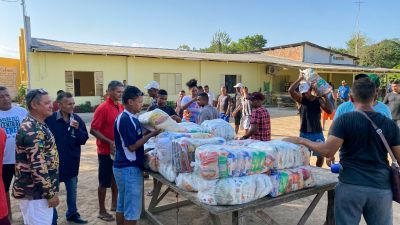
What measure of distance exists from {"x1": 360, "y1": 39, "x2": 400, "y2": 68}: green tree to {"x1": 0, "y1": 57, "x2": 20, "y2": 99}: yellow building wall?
39.0 m

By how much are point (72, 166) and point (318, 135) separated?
3554 mm

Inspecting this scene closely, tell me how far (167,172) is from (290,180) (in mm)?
1151

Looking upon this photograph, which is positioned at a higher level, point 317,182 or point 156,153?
point 156,153

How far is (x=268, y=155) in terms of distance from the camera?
268 cm

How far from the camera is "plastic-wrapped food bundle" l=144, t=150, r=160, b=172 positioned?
332 cm

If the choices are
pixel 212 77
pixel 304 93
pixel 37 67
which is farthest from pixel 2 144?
pixel 212 77

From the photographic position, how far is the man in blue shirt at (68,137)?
3.67 meters

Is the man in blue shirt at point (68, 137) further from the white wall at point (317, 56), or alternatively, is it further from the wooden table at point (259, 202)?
the white wall at point (317, 56)

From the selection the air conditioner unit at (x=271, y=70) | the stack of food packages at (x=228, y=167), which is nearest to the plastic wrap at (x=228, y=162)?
the stack of food packages at (x=228, y=167)

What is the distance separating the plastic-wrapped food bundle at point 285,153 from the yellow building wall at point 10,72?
22894 mm

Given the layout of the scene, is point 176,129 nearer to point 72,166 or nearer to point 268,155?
point 268,155

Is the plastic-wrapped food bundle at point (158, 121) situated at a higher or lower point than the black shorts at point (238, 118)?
higher

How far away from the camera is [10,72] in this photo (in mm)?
22047

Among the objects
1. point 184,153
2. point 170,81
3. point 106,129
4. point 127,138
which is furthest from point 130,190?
point 170,81
